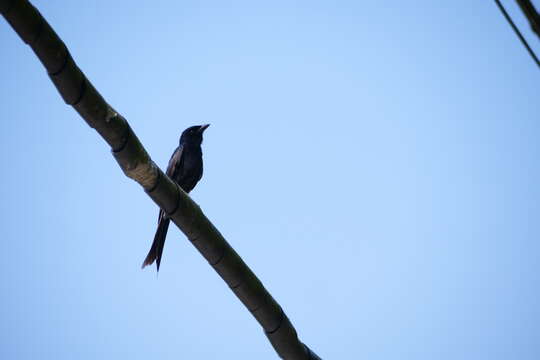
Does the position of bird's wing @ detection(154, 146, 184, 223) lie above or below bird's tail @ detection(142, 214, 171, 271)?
above

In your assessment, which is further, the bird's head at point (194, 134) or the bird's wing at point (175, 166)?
the bird's head at point (194, 134)

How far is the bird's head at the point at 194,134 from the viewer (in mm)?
6516

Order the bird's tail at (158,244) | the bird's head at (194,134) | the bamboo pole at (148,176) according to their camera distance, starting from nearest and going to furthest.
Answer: the bamboo pole at (148,176) → the bird's tail at (158,244) → the bird's head at (194,134)

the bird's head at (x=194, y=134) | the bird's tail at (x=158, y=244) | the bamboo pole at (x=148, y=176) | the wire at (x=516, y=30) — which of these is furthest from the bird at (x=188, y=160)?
the wire at (x=516, y=30)

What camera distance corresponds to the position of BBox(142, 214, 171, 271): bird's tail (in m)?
4.08

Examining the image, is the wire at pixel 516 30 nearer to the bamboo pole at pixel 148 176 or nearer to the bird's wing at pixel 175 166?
the bamboo pole at pixel 148 176

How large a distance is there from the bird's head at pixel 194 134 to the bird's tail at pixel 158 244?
2.08 metres

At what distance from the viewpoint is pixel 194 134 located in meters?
6.56

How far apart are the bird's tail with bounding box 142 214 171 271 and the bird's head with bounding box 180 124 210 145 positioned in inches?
82.0

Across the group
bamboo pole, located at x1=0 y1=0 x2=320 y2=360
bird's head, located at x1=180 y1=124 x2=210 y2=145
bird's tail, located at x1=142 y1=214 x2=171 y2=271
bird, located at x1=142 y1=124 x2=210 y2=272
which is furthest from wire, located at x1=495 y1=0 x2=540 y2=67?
bird's head, located at x1=180 y1=124 x2=210 y2=145

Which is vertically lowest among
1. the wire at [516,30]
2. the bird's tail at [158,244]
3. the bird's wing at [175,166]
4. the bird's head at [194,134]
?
the wire at [516,30]

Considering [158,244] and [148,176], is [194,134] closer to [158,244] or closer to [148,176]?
[158,244]

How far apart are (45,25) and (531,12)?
1.77 m

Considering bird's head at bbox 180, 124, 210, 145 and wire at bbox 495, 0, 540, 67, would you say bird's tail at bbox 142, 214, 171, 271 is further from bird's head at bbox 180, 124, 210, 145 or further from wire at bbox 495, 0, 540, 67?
wire at bbox 495, 0, 540, 67
